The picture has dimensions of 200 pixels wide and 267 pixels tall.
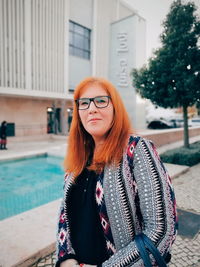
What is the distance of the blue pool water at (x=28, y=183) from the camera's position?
20.3 feet

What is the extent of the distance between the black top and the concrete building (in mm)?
15136

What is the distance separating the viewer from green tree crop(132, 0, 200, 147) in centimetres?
813

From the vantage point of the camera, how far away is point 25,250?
8.68 feet

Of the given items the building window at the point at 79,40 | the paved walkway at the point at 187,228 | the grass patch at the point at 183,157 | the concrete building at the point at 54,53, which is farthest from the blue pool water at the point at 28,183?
the building window at the point at 79,40

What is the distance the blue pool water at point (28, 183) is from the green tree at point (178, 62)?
552 cm

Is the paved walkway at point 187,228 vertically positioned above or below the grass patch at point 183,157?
below

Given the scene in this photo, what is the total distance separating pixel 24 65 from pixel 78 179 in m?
17.3

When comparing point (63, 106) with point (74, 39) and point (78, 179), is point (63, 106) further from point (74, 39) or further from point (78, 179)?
point (78, 179)

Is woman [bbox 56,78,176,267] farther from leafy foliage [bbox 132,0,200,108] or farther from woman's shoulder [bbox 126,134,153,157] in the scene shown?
leafy foliage [bbox 132,0,200,108]

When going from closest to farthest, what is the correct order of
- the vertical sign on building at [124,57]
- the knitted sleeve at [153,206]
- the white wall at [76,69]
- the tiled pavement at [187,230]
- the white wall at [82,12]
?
1. the knitted sleeve at [153,206]
2. the tiled pavement at [187,230]
3. the white wall at [82,12]
4. the white wall at [76,69]
5. the vertical sign on building at [124,57]

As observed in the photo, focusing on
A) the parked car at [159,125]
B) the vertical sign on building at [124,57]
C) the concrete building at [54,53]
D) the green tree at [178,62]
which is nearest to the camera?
the green tree at [178,62]

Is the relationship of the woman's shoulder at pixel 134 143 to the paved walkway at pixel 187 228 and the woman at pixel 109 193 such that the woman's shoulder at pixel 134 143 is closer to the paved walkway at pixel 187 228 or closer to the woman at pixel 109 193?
the woman at pixel 109 193

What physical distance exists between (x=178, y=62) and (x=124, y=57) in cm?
1564

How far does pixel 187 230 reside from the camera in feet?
11.2
